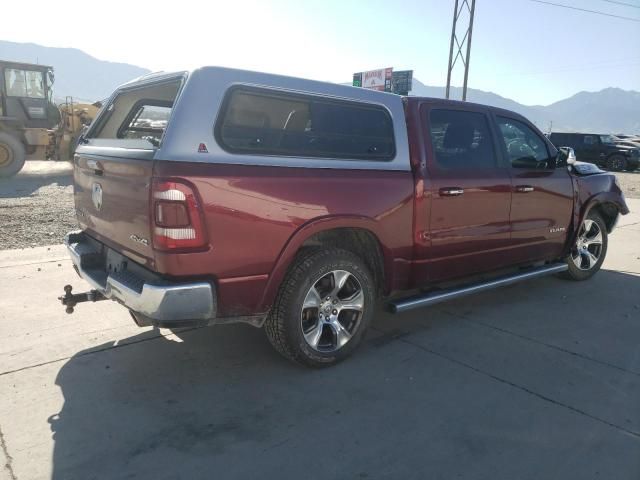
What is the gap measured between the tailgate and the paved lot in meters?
0.90

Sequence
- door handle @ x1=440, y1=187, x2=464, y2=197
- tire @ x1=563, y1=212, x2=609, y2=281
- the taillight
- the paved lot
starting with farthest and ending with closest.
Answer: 1. tire @ x1=563, y1=212, x2=609, y2=281
2. door handle @ x1=440, y1=187, x2=464, y2=197
3. the taillight
4. the paved lot

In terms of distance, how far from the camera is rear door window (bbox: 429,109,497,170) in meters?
4.13

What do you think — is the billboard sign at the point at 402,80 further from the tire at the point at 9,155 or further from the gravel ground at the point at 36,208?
the tire at the point at 9,155

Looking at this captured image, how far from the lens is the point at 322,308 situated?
3533 millimetres

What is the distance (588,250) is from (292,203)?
14.6 feet

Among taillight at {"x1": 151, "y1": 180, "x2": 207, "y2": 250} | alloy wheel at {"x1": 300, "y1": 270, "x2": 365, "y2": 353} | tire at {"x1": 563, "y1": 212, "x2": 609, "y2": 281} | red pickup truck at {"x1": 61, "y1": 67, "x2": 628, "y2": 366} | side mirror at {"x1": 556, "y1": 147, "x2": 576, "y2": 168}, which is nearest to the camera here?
taillight at {"x1": 151, "y1": 180, "x2": 207, "y2": 250}

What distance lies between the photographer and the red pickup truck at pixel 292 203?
A: 285 cm

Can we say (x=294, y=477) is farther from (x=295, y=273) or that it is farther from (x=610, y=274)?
(x=610, y=274)

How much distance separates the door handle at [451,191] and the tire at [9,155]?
1333 cm

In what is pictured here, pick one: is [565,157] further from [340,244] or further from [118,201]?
[118,201]

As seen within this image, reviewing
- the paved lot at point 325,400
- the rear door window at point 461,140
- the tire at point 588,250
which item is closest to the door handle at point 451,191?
the rear door window at point 461,140

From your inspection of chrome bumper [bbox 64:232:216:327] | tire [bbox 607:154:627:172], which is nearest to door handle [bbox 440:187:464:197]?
chrome bumper [bbox 64:232:216:327]

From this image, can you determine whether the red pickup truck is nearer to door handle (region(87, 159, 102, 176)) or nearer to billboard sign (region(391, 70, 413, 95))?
door handle (region(87, 159, 102, 176))

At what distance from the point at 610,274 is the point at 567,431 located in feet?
13.9
